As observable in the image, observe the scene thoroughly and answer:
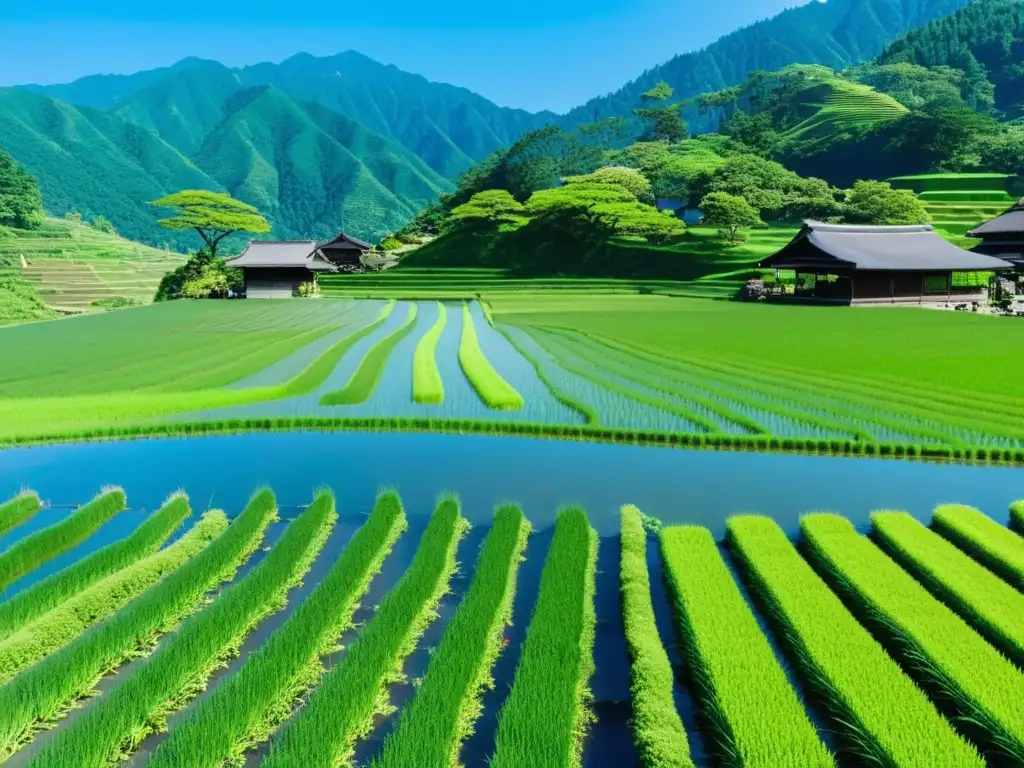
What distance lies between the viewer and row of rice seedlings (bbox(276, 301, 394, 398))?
17.9 metres

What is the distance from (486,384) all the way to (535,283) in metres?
36.9

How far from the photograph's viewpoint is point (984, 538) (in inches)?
328

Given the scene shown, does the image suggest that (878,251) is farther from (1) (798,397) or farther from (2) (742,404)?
(2) (742,404)

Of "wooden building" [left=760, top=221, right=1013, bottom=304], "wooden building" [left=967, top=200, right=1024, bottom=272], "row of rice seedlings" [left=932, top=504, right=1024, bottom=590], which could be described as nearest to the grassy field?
"row of rice seedlings" [left=932, top=504, right=1024, bottom=590]

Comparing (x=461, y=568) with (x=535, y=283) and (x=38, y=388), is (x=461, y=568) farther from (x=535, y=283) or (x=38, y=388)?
(x=535, y=283)

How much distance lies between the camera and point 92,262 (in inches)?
2415

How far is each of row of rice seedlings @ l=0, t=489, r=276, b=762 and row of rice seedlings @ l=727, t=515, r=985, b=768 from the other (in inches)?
204

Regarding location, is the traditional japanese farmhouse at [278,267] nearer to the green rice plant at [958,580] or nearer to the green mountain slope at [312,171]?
the green rice plant at [958,580]

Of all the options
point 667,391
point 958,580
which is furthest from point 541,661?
point 667,391

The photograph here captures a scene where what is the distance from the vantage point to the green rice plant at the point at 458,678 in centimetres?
475

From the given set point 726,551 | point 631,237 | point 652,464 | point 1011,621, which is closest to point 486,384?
point 652,464

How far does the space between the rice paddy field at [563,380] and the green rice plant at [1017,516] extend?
8.84 feet

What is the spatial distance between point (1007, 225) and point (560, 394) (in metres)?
40.1

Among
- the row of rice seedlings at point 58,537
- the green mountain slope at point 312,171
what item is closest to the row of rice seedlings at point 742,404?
the row of rice seedlings at point 58,537
